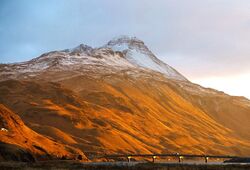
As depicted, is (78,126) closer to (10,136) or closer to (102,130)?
(102,130)

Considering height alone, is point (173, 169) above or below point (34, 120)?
below

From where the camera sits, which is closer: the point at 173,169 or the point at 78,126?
the point at 173,169

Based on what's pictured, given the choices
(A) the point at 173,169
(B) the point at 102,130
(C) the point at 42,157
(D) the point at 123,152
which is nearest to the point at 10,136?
(C) the point at 42,157

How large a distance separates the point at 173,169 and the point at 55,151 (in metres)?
60.8

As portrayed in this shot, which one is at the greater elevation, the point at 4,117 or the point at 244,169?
the point at 4,117

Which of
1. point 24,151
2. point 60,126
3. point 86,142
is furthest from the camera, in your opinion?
point 60,126

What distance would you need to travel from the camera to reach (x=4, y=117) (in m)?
120

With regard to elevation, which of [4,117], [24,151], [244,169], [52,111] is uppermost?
[52,111]

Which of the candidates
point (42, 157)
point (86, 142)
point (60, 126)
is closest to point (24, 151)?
point (42, 157)

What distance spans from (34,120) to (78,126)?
16.9m

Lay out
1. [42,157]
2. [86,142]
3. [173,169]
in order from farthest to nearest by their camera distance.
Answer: [86,142]
[42,157]
[173,169]

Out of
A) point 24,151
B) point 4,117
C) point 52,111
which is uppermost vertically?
point 52,111

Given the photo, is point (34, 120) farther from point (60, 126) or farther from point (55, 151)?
point (55, 151)

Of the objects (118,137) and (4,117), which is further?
(118,137)
